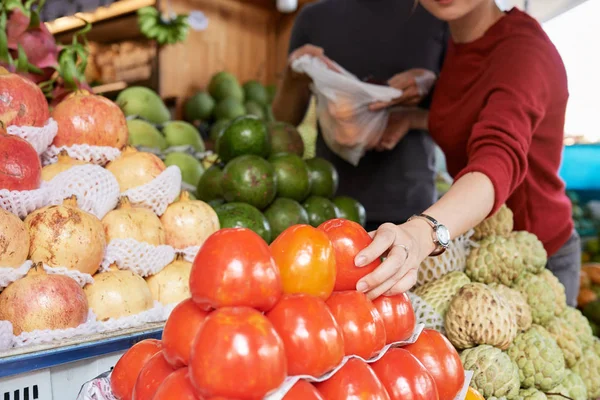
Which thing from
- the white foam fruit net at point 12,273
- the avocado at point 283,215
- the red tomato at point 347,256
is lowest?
the avocado at point 283,215

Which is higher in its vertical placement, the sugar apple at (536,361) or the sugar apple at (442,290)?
the sugar apple at (442,290)

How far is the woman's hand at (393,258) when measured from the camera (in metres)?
1.02

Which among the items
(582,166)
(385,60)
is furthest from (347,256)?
(582,166)

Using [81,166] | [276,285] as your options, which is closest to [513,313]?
[276,285]

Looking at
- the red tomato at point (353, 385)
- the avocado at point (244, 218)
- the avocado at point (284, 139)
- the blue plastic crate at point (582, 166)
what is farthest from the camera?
the blue plastic crate at point (582, 166)

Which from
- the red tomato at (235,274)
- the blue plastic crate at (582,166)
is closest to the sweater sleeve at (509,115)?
the red tomato at (235,274)

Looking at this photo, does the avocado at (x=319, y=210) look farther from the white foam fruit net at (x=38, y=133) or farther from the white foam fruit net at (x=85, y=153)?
the white foam fruit net at (x=38, y=133)

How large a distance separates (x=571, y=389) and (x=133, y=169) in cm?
151

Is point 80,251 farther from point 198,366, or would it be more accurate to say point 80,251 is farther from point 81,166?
point 198,366

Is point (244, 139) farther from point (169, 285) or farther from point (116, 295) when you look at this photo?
point (116, 295)

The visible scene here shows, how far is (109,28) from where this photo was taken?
5828mm

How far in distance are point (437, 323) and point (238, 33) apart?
5.32m

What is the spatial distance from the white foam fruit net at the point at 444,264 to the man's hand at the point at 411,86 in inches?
32.1

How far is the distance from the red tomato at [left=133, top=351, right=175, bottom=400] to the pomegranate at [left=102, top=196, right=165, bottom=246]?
74 cm
